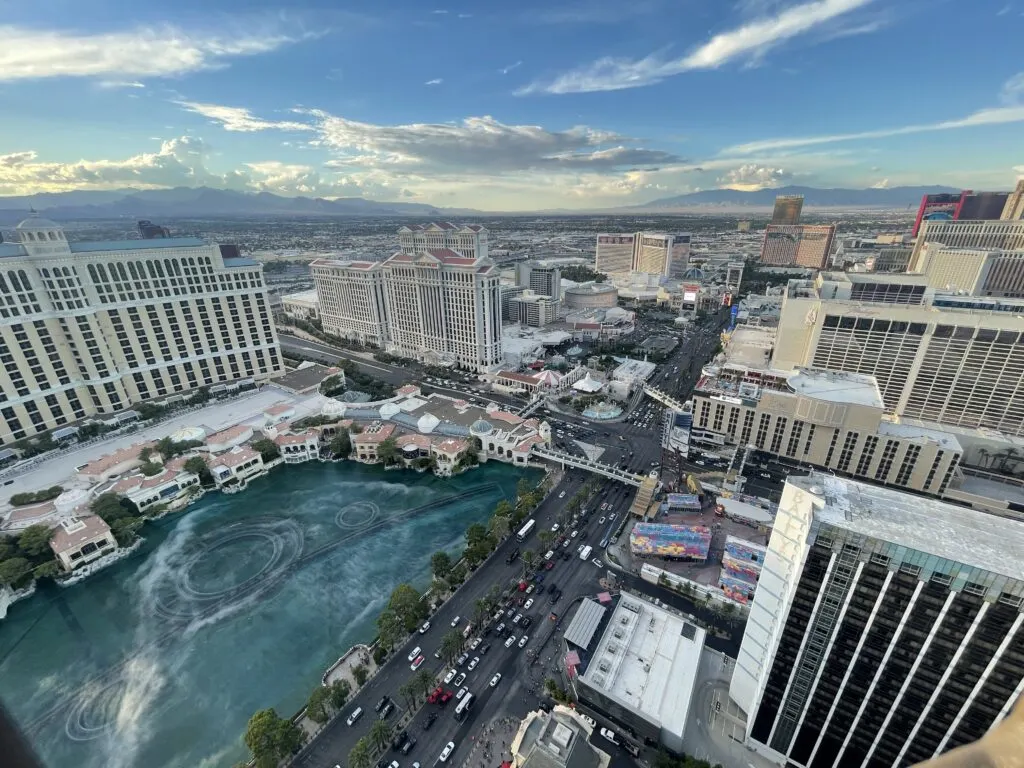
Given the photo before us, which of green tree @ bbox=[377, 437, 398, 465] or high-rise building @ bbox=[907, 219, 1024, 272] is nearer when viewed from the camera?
green tree @ bbox=[377, 437, 398, 465]

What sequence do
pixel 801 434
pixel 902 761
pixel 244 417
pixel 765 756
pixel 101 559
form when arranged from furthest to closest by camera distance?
pixel 244 417
pixel 801 434
pixel 101 559
pixel 765 756
pixel 902 761

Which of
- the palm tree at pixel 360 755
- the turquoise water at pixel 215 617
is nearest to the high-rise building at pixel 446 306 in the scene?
the turquoise water at pixel 215 617

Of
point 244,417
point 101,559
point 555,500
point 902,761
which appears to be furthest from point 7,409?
point 902,761

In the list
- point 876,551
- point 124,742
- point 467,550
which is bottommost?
point 124,742

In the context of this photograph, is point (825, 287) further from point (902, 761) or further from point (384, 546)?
point (384, 546)

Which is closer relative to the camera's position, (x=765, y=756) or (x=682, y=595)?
(x=765, y=756)

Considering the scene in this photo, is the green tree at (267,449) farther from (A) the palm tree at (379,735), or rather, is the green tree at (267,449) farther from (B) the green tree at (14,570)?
(A) the palm tree at (379,735)

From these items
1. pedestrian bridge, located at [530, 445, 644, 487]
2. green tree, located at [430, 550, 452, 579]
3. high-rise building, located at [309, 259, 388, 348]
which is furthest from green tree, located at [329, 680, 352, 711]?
high-rise building, located at [309, 259, 388, 348]

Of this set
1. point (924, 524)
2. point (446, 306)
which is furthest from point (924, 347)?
point (446, 306)

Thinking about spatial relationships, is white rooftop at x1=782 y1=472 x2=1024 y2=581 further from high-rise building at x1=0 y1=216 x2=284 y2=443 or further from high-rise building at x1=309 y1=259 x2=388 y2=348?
high-rise building at x1=309 y1=259 x2=388 y2=348
